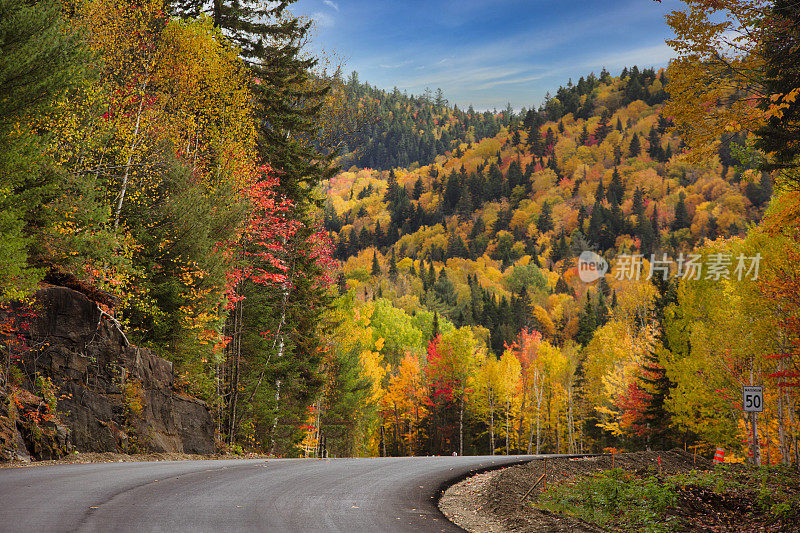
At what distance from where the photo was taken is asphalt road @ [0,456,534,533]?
7.33 m

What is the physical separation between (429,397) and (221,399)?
39.2m

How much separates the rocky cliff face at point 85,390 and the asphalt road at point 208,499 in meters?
2.69

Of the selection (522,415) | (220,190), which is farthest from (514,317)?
(220,190)

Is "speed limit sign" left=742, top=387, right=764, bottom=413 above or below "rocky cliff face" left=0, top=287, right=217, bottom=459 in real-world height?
below

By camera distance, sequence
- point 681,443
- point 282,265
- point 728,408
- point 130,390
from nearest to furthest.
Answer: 1. point 130,390
2. point 282,265
3. point 728,408
4. point 681,443

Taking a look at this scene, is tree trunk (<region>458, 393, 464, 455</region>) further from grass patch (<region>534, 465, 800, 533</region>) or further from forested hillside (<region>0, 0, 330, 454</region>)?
grass patch (<region>534, 465, 800, 533</region>)

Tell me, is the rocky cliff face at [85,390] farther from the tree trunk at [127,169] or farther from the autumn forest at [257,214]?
the tree trunk at [127,169]

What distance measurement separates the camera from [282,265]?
25375mm

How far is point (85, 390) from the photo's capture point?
16.0 meters

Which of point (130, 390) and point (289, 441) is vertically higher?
point (130, 390)

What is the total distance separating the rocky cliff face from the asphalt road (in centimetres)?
269

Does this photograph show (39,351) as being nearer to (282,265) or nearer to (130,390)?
(130,390)

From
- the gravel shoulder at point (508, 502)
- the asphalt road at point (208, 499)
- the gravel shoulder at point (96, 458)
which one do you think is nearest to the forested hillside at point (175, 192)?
the gravel shoulder at point (96, 458)

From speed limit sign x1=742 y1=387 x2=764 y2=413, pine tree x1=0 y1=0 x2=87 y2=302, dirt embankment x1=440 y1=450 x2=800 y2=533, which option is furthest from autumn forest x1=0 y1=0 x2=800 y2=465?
dirt embankment x1=440 y1=450 x2=800 y2=533
